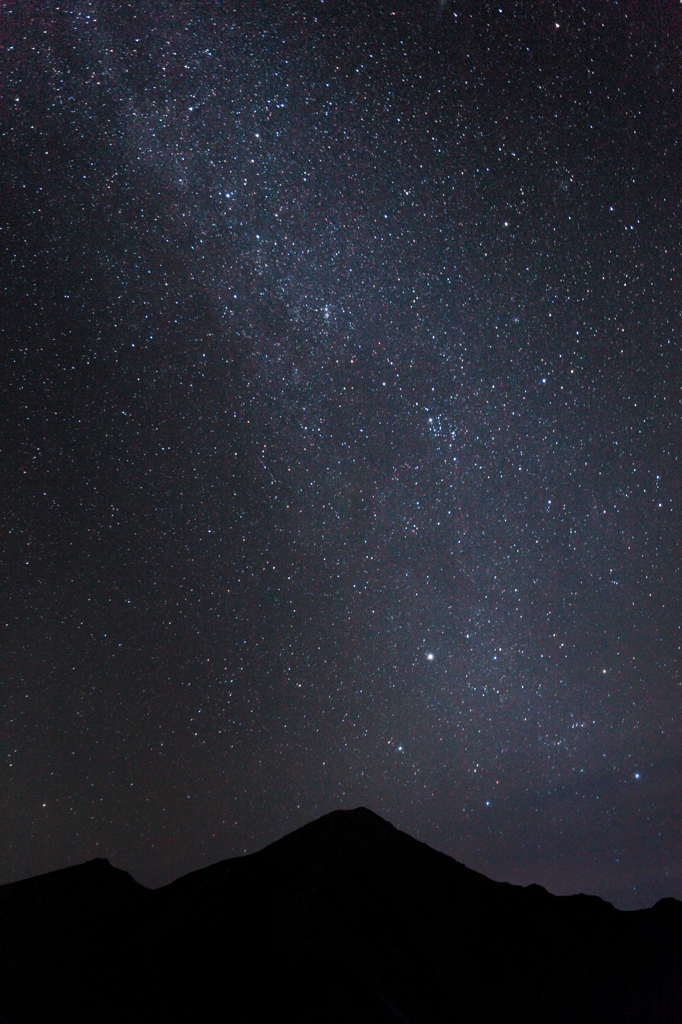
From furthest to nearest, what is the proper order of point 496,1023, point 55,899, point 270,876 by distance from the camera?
point 55,899
point 270,876
point 496,1023

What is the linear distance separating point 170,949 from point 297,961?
596cm

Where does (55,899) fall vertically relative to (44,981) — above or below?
above

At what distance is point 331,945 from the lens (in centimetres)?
2234

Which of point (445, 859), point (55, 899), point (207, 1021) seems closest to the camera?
point (207, 1021)

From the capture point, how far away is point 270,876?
91.1 feet

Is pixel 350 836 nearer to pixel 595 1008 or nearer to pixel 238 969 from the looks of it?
pixel 238 969

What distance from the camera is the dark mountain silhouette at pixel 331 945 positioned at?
842 inches

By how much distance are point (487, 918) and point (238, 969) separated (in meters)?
12.3

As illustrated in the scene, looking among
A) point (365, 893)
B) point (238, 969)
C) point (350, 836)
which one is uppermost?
point (350, 836)

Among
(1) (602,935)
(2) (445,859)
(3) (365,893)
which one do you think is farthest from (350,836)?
(1) (602,935)

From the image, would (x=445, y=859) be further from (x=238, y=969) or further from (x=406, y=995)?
(x=238, y=969)

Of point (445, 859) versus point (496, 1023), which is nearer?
point (496, 1023)

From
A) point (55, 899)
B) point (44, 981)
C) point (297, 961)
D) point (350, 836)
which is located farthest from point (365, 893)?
point (55, 899)

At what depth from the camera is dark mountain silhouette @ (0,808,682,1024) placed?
70.2 ft
